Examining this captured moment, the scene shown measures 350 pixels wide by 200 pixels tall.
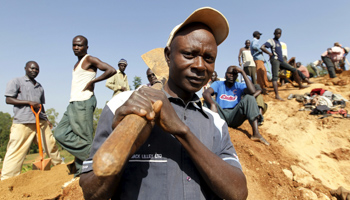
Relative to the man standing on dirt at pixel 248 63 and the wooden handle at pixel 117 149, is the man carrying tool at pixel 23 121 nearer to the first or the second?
the wooden handle at pixel 117 149

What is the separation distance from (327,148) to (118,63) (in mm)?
5887

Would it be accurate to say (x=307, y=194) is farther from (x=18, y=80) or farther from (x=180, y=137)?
(x=18, y=80)

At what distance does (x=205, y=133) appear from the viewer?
117 centimetres

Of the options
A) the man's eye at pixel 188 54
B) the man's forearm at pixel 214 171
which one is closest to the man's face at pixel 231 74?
the man's eye at pixel 188 54

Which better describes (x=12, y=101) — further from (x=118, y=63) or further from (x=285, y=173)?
(x=285, y=173)

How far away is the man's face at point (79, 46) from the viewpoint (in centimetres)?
352

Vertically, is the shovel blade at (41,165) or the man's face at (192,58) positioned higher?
the man's face at (192,58)

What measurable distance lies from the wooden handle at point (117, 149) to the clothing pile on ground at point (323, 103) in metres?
6.53

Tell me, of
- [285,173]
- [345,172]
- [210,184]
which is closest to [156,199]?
[210,184]

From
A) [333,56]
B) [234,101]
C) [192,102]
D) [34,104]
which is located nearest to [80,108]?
[34,104]

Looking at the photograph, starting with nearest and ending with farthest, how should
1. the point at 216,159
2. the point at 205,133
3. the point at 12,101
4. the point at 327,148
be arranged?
the point at 216,159 < the point at 205,133 < the point at 12,101 < the point at 327,148

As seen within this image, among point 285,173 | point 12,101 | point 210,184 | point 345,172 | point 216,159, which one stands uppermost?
point 216,159

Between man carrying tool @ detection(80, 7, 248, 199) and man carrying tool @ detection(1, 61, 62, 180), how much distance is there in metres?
3.69

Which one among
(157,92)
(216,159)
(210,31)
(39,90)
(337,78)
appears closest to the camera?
(157,92)
